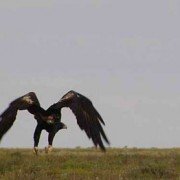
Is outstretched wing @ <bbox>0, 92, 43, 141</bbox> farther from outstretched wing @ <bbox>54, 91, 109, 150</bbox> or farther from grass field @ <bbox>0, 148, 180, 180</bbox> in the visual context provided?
grass field @ <bbox>0, 148, 180, 180</bbox>

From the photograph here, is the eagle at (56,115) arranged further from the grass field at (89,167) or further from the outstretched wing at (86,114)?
the grass field at (89,167)

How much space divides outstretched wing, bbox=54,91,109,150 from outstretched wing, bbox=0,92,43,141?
1.20 ft

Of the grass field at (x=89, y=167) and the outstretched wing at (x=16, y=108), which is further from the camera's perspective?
the grass field at (x=89, y=167)

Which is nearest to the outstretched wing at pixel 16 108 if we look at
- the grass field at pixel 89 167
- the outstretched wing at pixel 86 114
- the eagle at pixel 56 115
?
the eagle at pixel 56 115

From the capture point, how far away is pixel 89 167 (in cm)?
1994

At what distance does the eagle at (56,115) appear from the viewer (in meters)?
9.36

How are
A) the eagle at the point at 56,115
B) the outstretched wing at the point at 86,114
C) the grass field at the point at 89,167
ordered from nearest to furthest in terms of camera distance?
1. the outstretched wing at the point at 86,114
2. the eagle at the point at 56,115
3. the grass field at the point at 89,167

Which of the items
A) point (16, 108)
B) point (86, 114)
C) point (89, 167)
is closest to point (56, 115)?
point (16, 108)

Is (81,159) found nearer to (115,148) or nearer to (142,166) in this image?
(142,166)

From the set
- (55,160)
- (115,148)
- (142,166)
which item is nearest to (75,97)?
(142,166)

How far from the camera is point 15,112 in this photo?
9.92 metres

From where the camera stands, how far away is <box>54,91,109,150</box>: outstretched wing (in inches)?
360

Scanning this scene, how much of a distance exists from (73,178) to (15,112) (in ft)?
22.0

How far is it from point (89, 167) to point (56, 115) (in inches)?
361
